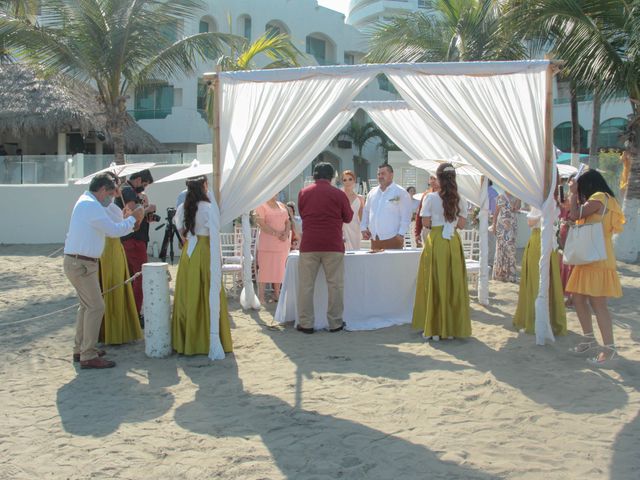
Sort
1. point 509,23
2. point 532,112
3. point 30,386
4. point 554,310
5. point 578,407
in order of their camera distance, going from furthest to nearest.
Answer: point 509,23 → point 554,310 → point 532,112 → point 30,386 → point 578,407

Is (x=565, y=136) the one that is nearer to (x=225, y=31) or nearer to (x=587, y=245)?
(x=225, y=31)

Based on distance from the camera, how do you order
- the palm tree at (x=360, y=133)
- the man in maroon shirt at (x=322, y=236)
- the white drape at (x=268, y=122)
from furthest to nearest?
the palm tree at (x=360, y=133) → the man in maroon shirt at (x=322, y=236) → the white drape at (x=268, y=122)

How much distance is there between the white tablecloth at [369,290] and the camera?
24.7 feet

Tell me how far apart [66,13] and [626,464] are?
12.7 meters

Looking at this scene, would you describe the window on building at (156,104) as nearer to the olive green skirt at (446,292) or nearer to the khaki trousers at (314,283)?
the khaki trousers at (314,283)

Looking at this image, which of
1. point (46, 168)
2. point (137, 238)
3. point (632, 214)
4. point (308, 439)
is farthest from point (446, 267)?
point (46, 168)

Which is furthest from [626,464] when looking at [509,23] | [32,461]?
[509,23]

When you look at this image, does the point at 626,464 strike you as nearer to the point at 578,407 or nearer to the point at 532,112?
the point at 578,407

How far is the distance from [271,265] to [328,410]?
3972mm

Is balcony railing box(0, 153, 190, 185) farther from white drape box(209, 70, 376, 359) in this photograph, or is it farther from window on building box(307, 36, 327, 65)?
window on building box(307, 36, 327, 65)

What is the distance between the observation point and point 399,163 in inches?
798

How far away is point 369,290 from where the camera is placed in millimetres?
7625

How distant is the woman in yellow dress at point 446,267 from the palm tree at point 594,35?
617 centimetres

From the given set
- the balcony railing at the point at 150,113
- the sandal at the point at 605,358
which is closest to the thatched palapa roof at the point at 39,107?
the balcony railing at the point at 150,113
